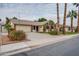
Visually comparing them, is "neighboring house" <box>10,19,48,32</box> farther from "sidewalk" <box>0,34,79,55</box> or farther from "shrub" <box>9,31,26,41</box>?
"sidewalk" <box>0,34,79,55</box>

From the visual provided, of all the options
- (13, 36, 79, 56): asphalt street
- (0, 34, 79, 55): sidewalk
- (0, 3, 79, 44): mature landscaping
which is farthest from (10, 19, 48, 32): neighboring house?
(13, 36, 79, 56): asphalt street

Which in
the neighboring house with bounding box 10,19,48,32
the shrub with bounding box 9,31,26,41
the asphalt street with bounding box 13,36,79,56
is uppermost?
the neighboring house with bounding box 10,19,48,32

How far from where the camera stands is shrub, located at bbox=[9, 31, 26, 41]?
5357 mm

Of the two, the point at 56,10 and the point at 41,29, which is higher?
the point at 56,10

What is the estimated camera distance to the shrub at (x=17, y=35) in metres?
5.36

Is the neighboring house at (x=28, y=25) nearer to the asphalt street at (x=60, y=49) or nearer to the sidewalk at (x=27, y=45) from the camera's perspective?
the sidewalk at (x=27, y=45)

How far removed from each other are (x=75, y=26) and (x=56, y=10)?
0.56 m

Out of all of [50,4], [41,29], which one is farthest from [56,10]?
[41,29]

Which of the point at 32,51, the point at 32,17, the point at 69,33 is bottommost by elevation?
the point at 32,51

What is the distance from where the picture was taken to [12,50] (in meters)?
5.23

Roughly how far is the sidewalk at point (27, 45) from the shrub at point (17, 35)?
127 mm

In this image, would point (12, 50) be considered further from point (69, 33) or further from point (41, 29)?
point (69, 33)

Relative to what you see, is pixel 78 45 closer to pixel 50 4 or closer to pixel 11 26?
pixel 50 4

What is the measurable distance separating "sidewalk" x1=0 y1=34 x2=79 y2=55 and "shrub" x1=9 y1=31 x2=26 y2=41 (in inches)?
5.0
